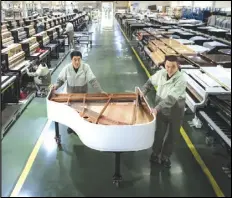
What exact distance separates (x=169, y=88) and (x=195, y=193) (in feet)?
5.00

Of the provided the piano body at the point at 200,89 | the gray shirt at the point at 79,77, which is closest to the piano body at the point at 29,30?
the gray shirt at the point at 79,77

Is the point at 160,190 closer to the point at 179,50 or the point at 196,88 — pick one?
the point at 196,88

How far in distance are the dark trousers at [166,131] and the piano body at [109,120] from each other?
0.30 metres

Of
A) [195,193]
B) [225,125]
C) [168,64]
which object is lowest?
[195,193]

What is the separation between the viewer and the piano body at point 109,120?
3799 millimetres

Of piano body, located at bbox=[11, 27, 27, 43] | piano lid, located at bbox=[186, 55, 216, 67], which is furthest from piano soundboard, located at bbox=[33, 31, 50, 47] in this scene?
piano lid, located at bbox=[186, 55, 216, 67]

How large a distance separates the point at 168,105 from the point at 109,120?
89 centimetres

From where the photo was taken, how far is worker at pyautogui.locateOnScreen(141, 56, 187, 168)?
4387mm

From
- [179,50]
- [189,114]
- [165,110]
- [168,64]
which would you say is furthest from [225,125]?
[179,50]

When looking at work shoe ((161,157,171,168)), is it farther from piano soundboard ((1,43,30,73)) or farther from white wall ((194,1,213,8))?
white wall ((194,1,213,8))

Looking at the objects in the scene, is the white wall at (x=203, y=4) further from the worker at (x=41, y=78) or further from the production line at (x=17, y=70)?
the worker at (x=41, y=78)

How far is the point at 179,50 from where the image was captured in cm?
922

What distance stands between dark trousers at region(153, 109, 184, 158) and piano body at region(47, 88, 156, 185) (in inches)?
11.7

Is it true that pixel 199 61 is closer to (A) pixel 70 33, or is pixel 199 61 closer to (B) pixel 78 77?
(B) pixel 78 77
